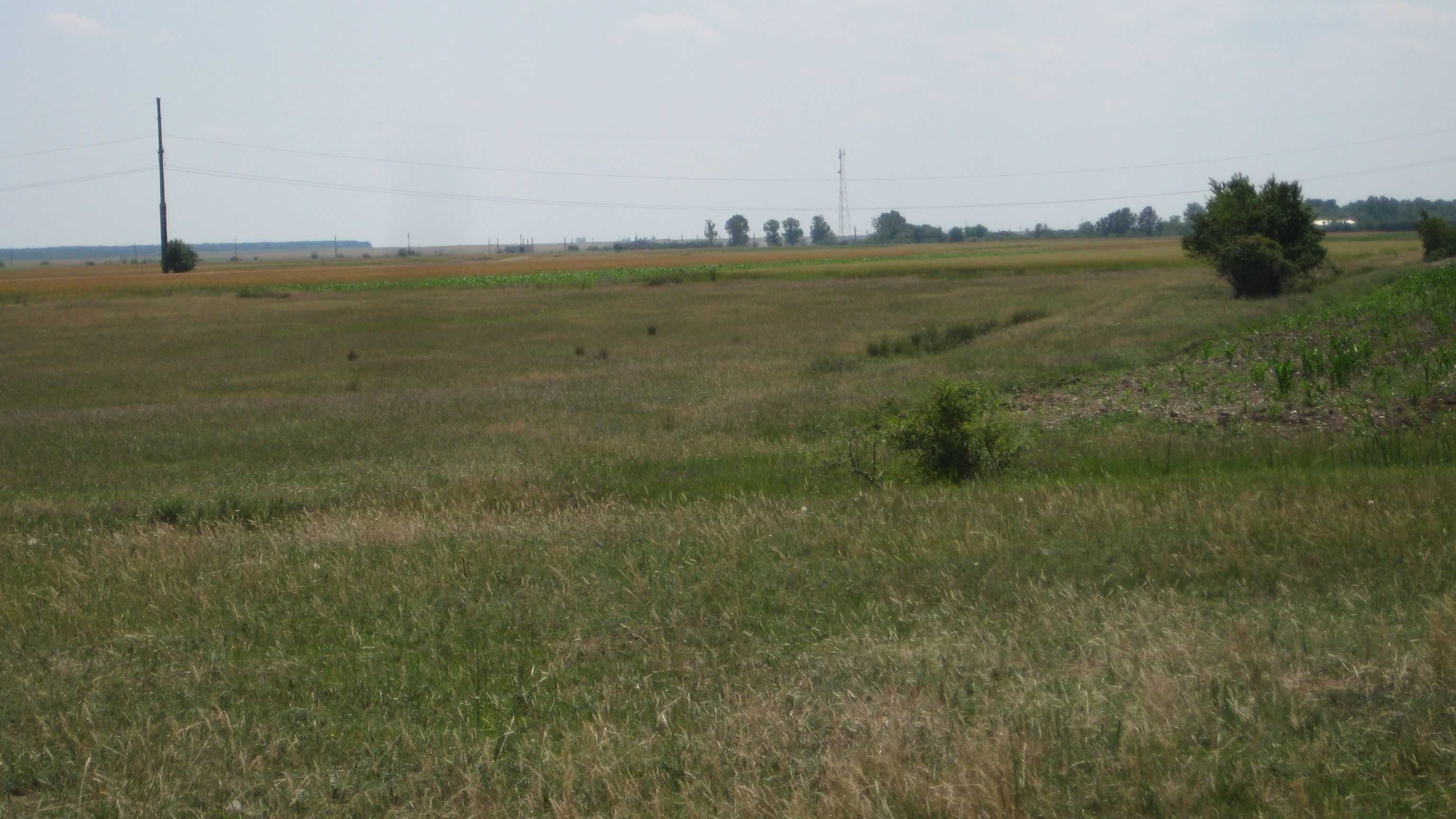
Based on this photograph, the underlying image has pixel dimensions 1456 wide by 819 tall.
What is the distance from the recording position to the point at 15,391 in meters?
25.3

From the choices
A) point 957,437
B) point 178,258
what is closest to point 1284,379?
point 957,437

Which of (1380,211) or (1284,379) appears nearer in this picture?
(1284,379)

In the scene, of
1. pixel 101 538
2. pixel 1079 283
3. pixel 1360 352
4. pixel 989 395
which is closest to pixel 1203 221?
pixel 1079 283

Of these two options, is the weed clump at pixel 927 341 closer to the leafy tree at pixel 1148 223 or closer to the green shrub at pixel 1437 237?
the green shrub at pixel 1437 237

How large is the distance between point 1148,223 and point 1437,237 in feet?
464

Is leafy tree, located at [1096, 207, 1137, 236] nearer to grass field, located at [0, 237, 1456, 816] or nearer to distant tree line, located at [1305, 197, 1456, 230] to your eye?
distant tree line, located at [1305, 197, 1456, 230]

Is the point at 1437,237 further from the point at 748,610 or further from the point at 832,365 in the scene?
the point at 748,610

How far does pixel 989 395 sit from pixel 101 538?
28.5 feet

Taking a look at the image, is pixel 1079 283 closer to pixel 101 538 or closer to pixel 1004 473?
pixel 1004 473

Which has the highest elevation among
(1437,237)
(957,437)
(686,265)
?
(686,265)

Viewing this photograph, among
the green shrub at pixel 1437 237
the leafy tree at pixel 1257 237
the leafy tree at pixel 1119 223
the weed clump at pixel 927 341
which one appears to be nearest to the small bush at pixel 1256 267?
the leafy tree at pixel 1257 237

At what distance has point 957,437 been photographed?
456 inches

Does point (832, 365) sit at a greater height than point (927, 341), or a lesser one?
lesser

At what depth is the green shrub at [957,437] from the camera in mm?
11516
